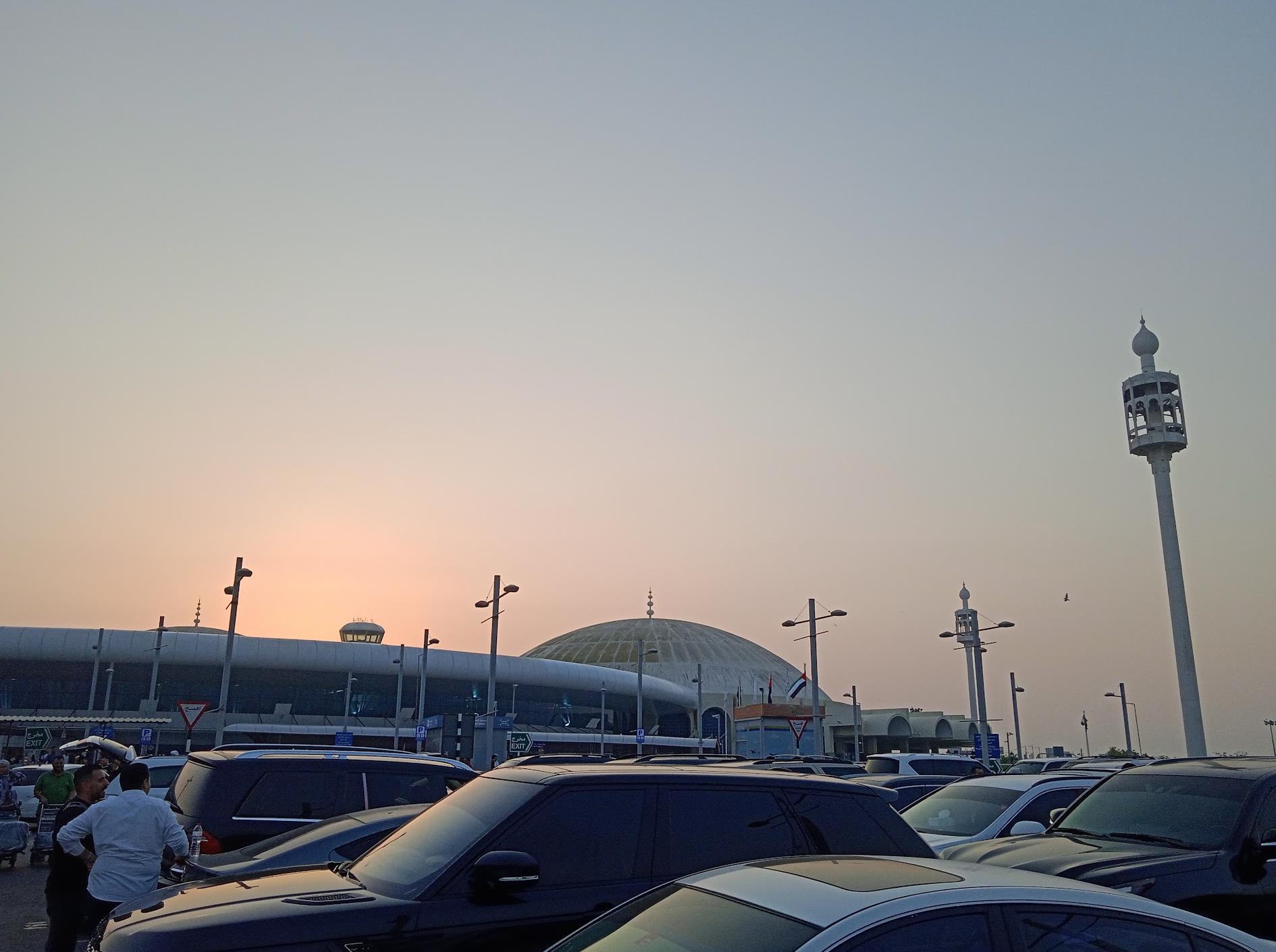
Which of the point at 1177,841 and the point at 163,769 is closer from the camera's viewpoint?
the point at 1177,841

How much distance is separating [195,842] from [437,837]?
3716mm

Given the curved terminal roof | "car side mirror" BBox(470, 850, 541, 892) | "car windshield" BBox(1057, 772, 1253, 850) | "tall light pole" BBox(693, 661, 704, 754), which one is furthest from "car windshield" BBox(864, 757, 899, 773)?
the curved terminal roof

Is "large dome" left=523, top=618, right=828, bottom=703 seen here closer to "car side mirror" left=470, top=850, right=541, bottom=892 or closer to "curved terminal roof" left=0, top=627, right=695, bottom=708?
"curved terminal roof" left=0, top=627, right=695, bottom=708

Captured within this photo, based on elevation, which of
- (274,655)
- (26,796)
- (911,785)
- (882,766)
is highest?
(274,655)

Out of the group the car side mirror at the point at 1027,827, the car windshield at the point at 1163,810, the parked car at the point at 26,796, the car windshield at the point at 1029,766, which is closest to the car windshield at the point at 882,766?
the car windshield at the point at 1029,766

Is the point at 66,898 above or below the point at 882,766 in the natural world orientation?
below

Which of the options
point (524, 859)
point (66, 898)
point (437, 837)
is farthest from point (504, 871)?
point (66, 898)

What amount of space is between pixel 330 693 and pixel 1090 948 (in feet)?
263

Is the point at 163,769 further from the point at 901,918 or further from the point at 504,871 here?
the point at 901,918

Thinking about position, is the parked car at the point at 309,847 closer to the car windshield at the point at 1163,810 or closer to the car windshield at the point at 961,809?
the car windshield at the point at 1163,810

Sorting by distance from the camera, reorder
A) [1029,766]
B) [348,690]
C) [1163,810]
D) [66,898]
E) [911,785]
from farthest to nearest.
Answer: [348,690] < [1029,766] < [911,785] < [66,898] < [1163,810]

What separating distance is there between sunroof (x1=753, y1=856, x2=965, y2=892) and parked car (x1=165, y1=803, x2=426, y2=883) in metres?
4.32

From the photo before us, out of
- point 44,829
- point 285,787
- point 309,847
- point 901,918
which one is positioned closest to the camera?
point 901,918

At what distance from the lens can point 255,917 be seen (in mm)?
4688
